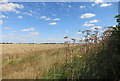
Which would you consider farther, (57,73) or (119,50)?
(57,73)

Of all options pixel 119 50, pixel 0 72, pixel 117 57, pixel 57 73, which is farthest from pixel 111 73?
pixel 0 72

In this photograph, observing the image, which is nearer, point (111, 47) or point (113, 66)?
point (113, 66)

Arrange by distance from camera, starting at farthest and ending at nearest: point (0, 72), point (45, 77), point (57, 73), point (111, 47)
Result: 1. point (0, 72)
2. point (57, 73)
3. point (45, 77)
4. point (111, 47)

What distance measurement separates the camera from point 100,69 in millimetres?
2770

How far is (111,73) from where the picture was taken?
2637 mm

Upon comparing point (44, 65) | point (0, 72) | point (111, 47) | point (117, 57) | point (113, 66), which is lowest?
point (0, 72)

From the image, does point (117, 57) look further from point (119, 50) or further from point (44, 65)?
point (44, 65)

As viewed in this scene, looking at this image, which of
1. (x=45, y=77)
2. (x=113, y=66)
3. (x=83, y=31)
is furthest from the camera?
(x=83, y=31)

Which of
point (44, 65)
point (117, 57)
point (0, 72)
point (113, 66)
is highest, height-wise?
point (117, 57)

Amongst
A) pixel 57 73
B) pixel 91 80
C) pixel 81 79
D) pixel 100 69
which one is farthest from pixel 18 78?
pixel 100 69

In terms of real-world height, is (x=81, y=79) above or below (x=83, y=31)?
below

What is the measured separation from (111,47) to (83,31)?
1.30 metres

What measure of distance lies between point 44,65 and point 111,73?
2.64 meters

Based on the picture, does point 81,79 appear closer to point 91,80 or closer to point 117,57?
point 91,80
